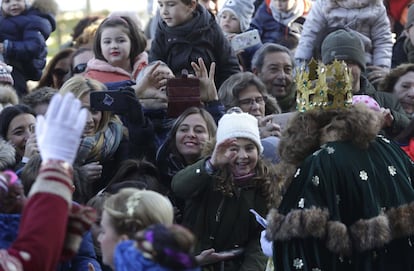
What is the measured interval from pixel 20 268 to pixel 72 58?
245 inches

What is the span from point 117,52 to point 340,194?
125 inches

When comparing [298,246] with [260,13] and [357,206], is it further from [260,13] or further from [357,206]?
[260,13]

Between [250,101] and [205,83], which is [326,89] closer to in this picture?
[205,83]

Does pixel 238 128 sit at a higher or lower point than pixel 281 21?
lower

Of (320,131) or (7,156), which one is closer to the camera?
(320,131)

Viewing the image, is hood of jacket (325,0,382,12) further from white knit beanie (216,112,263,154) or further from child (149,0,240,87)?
white knit beanie (216,112,263,154)

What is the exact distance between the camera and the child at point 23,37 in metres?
10.1

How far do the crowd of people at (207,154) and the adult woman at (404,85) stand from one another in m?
0.01

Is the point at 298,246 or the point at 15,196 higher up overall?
the point at 15,196

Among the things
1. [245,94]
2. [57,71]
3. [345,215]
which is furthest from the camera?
[57,71]

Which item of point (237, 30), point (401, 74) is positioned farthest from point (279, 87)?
point (237, 30)

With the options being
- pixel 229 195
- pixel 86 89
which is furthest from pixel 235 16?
pixel 229 195

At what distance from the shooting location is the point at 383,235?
606 centimetres

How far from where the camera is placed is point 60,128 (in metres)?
4.18
